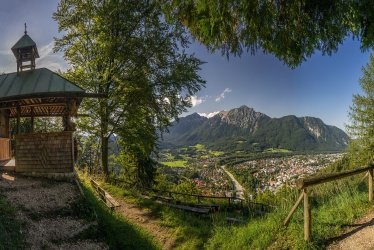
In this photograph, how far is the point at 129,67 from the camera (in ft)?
61.9

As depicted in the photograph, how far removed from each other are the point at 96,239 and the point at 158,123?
11358 mm

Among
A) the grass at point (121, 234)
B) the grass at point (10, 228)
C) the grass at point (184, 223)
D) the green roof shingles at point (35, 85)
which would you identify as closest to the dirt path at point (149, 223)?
the grass at point (184, 223)

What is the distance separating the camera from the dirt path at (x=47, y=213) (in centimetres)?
764

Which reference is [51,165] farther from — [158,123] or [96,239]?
[158,123]

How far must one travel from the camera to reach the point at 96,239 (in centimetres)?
860

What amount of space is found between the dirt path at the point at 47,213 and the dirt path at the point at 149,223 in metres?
2.54

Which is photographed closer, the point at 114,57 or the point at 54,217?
the point at 54,217

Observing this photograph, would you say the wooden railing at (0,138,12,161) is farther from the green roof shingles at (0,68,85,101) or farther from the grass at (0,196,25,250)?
the grass at (0,196,25,250)

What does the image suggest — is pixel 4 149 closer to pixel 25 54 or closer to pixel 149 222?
pixel 25 54

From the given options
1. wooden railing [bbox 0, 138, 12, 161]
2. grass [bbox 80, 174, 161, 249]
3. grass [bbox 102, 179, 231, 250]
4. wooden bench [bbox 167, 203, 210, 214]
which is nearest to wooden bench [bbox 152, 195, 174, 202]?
grass [bbox 102, 179, 231, 250]

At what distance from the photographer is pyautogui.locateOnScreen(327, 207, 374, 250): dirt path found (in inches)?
214

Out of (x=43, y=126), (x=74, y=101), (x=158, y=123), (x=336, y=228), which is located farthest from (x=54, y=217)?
(x=43, y=126)

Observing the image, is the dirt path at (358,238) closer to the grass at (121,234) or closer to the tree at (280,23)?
the tree at (280,23)

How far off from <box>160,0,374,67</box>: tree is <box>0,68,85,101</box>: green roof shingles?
852cm
